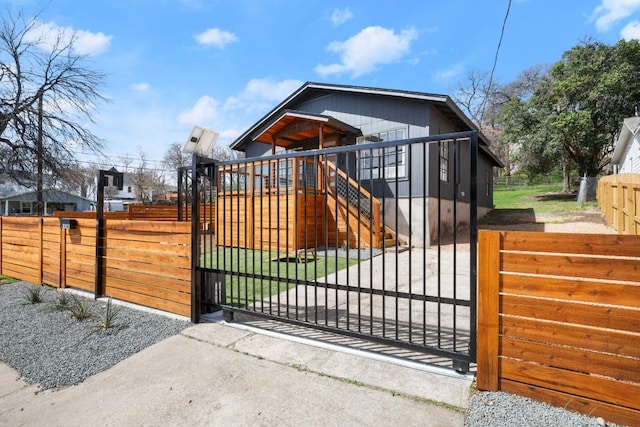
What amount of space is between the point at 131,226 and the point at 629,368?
4.92 m

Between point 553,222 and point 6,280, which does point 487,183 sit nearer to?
point 553,222

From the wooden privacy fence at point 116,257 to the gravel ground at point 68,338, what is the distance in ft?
0.93

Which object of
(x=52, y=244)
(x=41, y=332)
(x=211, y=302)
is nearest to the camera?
(x=41, y=332)

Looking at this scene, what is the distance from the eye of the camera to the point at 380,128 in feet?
34.5

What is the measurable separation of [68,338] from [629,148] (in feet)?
71.0

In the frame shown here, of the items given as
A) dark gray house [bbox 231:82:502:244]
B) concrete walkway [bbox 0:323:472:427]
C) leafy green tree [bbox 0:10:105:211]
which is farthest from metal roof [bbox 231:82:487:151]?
concrete walkway [bbox 0:323:472:427]

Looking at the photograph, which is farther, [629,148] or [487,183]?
[487,183]

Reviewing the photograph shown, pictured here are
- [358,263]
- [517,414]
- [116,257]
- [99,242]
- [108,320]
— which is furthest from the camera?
[99,242]

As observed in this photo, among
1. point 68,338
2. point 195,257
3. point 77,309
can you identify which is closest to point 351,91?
point 195,257

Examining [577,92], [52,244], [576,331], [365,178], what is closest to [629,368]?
[576,331]

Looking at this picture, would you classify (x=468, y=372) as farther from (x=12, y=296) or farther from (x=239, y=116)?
(x=239, y=116)

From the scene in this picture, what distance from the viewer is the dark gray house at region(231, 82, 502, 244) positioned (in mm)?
9570

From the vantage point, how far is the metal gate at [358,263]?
2447 mm

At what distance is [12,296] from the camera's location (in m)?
4.89
